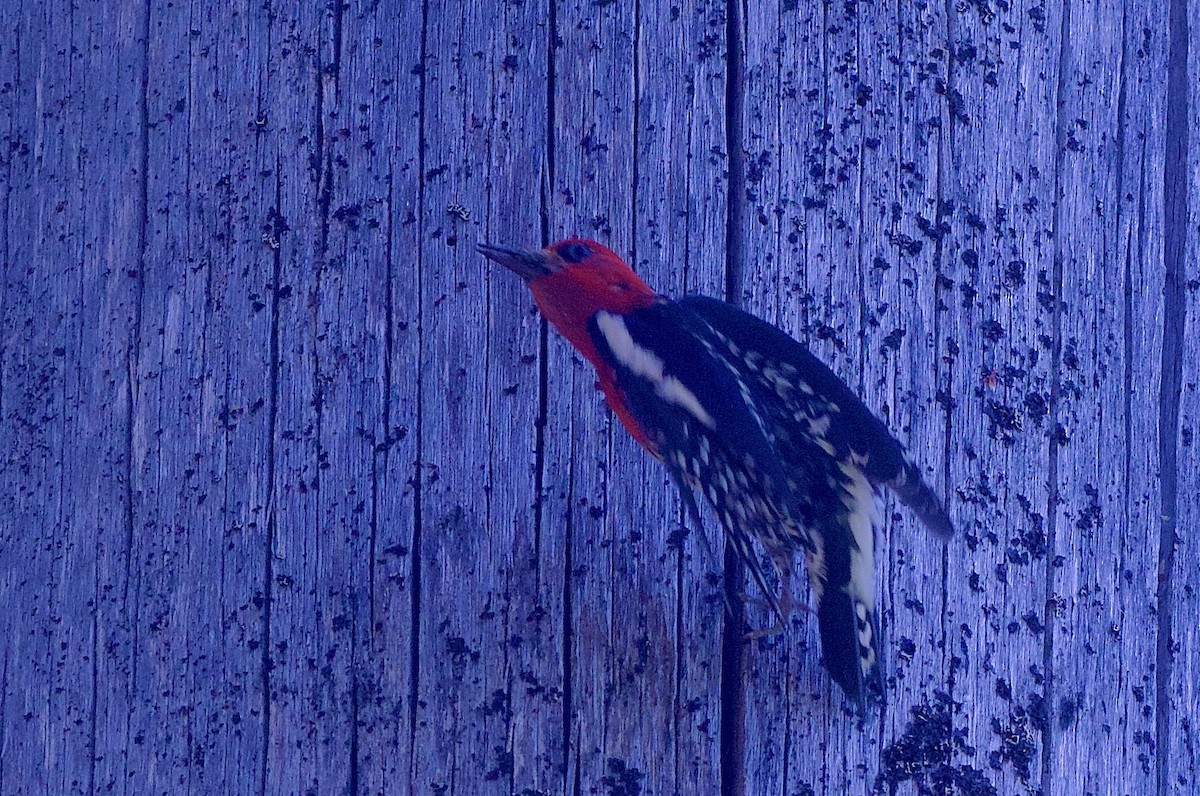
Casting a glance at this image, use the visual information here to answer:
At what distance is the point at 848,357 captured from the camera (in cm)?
166

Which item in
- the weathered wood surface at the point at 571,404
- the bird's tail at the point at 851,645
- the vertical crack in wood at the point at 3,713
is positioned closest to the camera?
the bird's tail at the point at 851,645

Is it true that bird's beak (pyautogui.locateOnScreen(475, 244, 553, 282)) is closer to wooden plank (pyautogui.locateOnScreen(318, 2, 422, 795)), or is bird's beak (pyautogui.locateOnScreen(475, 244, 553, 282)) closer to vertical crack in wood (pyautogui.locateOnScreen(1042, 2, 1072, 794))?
wooden plank (pyautogui.locateOnScreen(318, 2, 422, 795))

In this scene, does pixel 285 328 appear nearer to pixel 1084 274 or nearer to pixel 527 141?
pixel 527 141

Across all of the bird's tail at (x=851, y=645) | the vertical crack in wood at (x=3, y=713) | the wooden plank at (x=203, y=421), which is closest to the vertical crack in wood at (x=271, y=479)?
the wooden plank at (x=203, y=421)

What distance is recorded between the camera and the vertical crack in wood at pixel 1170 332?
5.50ft

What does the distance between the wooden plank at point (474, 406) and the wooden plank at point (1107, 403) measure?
2.69ft

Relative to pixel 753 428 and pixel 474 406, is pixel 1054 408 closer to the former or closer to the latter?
pixel 753 428

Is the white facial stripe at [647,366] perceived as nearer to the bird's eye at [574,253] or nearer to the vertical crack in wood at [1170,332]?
the bird's eye at [574,253]

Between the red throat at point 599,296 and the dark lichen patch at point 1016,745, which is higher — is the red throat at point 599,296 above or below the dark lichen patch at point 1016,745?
above

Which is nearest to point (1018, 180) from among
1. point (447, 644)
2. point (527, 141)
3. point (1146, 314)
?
point (1146, 314)

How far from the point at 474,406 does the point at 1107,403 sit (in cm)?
102

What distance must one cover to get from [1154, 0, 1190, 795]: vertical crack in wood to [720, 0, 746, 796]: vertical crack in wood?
0.67 m

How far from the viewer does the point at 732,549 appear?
1621 mm

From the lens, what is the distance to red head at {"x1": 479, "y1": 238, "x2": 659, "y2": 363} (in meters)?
1.59
